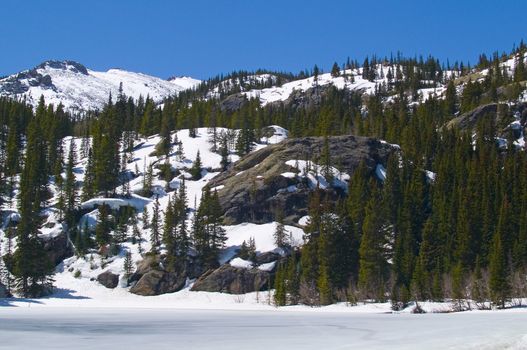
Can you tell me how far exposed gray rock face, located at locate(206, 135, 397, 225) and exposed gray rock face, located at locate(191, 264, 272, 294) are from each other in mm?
15202

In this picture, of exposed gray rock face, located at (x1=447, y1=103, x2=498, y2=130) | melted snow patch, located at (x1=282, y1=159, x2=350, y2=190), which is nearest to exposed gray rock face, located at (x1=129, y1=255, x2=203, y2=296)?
melted snow patch, located at (x1=282, y1=159, x2=350, y2=190)

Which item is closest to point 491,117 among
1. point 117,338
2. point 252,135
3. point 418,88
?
point 252,135

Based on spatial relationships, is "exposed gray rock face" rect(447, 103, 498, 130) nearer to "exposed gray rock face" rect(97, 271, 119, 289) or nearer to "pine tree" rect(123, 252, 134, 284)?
"pine tree" rect(123, 252, 134, 284)

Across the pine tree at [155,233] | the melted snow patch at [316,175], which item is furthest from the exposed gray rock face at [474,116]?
the pine tree at [155,233]

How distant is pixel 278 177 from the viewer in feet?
322

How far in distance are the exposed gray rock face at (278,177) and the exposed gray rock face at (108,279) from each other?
20251mm

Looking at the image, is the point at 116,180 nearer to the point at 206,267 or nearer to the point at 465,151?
the point at 206,267

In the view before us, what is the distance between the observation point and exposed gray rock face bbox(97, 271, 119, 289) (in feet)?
272

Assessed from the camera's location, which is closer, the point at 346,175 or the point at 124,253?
the point at 124,253

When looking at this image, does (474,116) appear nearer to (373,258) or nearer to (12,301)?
(373,258)

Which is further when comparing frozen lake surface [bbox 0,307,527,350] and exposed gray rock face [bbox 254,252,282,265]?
exposed gray rock face [bbox 254,252,282,265]

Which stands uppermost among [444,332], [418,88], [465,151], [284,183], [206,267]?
[418,88]

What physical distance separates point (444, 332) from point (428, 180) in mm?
77929

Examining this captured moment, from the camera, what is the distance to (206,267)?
83250 mm
